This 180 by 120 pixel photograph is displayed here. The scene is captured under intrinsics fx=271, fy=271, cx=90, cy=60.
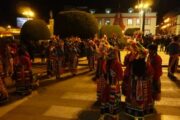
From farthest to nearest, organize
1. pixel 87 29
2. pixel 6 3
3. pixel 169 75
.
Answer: pixel 6 3, pixel 87 29, pixel 169 75

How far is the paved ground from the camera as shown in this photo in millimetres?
7395

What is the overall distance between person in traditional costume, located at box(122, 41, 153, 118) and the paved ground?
0.70 m

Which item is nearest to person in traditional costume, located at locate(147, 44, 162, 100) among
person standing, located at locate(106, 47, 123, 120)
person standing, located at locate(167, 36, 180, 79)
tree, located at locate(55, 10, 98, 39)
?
person standing, located at locate(106, 47, 123, 120)

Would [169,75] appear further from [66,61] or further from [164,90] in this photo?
[66,61]

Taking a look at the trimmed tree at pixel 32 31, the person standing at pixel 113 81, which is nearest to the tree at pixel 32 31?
the trimmed tree at pixel 32 31

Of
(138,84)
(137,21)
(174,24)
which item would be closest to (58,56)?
(138,84)

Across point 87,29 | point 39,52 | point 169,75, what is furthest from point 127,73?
point 87,29

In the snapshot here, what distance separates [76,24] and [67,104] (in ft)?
59.9

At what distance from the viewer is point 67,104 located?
8531 millimetres

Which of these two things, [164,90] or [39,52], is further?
[39,52]

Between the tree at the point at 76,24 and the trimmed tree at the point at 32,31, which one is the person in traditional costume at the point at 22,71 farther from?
the tree at the point at 76,24

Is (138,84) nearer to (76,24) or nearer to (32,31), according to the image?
(32,31)

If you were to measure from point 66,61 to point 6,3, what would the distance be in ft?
149

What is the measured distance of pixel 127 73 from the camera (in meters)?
6.77
